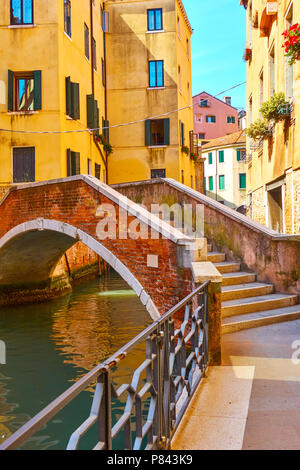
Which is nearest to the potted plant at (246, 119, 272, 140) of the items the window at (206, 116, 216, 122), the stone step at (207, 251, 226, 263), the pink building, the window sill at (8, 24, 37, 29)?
the stone step at (207, 251, 226, 263)

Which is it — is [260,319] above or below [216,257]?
below

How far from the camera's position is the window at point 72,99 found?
45.2 ft

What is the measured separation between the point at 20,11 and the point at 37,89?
2450 millimetres

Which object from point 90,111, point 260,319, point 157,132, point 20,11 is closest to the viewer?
point 260,319

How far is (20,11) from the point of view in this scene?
13.4 meters

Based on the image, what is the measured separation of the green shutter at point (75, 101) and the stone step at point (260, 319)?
10.4 m

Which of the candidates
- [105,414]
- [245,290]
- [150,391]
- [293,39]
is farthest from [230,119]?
[105,414]

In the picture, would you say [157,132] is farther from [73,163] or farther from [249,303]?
[249,303]

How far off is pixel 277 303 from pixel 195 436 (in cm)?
351

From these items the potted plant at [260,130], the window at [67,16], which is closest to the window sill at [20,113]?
the window at [67,16]

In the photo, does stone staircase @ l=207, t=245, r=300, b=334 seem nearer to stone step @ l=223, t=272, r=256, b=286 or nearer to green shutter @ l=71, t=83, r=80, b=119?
stone step @ l=223, t=272, r=256, b=286

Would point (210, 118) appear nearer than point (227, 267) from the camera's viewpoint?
No

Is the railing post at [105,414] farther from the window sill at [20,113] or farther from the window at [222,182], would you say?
the window at [222,182]
